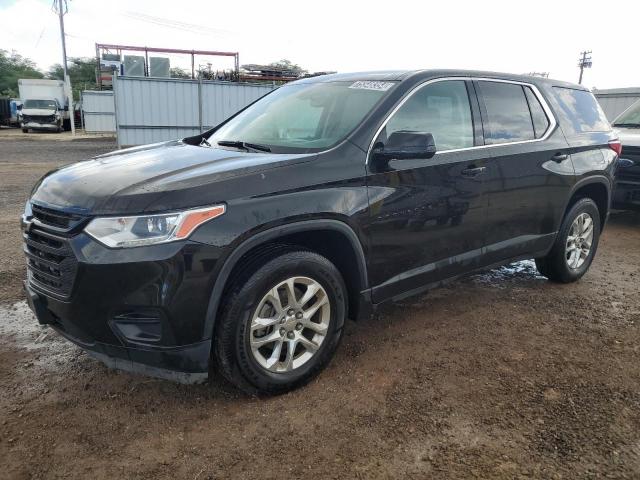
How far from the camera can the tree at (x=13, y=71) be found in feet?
186

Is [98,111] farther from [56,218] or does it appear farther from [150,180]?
[150,180]

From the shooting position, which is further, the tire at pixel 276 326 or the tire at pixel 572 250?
the tire at pixel 572 250

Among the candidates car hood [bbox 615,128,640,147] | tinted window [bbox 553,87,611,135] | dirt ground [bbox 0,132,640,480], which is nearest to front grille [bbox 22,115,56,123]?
dirt ground [bbox 0,132,640,480]

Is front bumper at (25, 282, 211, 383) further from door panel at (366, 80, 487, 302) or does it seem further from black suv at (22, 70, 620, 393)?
door panel at (366, 80, 487, 302)

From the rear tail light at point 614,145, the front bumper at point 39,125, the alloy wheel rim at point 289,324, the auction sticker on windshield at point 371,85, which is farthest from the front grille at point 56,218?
the front bumper at point 39,125

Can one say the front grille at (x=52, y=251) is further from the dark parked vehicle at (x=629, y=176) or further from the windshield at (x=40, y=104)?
the windshield at (x=40, y=104)

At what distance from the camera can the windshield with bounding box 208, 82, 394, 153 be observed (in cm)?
321

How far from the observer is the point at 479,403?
9.39 feet

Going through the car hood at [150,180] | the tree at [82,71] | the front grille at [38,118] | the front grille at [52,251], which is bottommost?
the front grille at [38,118]

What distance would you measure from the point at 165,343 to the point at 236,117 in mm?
2263

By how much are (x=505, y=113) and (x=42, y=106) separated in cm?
3400

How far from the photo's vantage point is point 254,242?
8.43 ft

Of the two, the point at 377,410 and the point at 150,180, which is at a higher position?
the point at 150,180

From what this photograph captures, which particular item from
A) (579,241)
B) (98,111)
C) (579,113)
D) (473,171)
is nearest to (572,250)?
(579,241)
